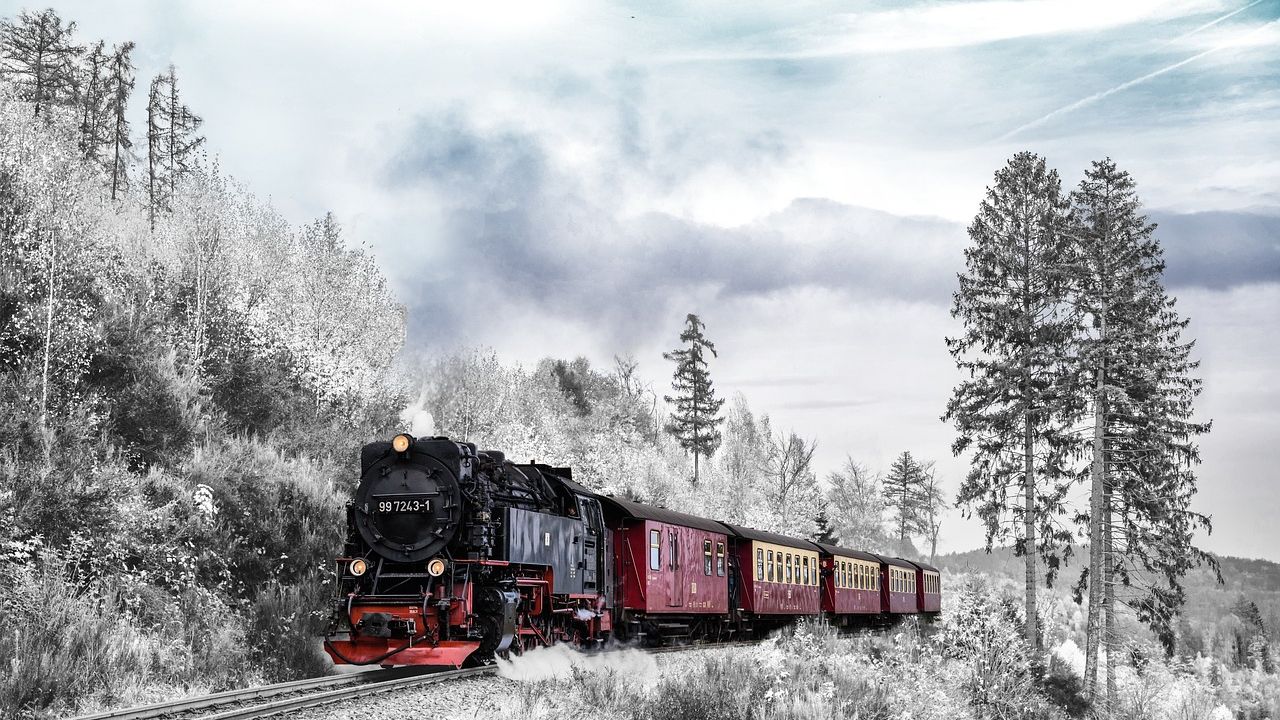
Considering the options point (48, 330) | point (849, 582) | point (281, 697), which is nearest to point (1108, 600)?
point (849, 582)

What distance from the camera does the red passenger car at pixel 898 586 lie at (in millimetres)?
36406

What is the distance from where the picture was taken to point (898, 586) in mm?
38125

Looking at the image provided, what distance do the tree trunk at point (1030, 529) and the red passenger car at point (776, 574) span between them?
6.57 metres

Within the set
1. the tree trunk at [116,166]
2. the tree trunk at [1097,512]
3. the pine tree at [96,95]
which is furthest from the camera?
the pine tree at [96,95]

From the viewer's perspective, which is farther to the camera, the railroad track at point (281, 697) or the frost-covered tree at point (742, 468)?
the frost-covered tree at point (742, 468)

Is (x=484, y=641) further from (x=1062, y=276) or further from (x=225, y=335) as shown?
(x=1062, y=276)

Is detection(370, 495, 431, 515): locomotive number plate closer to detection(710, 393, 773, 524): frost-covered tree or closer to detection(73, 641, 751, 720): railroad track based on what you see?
detection(73, 641, 751, 720): railroad track

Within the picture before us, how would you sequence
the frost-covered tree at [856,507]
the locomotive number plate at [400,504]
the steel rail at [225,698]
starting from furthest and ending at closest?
1. the frost-covered tree at [856,507]
2. the locomotive number plate at [400,504]
3. the steel rail at [225,698]

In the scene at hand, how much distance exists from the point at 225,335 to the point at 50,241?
327 inches

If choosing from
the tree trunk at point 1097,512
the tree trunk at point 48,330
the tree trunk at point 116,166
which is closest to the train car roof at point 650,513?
the tree trunk at point 48,330

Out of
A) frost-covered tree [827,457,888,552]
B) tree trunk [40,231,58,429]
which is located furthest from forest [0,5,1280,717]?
frost-covered tree [827,457,888,552]

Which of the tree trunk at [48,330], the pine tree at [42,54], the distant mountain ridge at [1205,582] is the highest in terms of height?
the pine tree at [42,54]

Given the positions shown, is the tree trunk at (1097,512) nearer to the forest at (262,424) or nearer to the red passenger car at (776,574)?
the forest at (262,424)

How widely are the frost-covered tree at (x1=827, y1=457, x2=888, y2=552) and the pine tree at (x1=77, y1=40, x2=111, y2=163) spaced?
2182 inches
